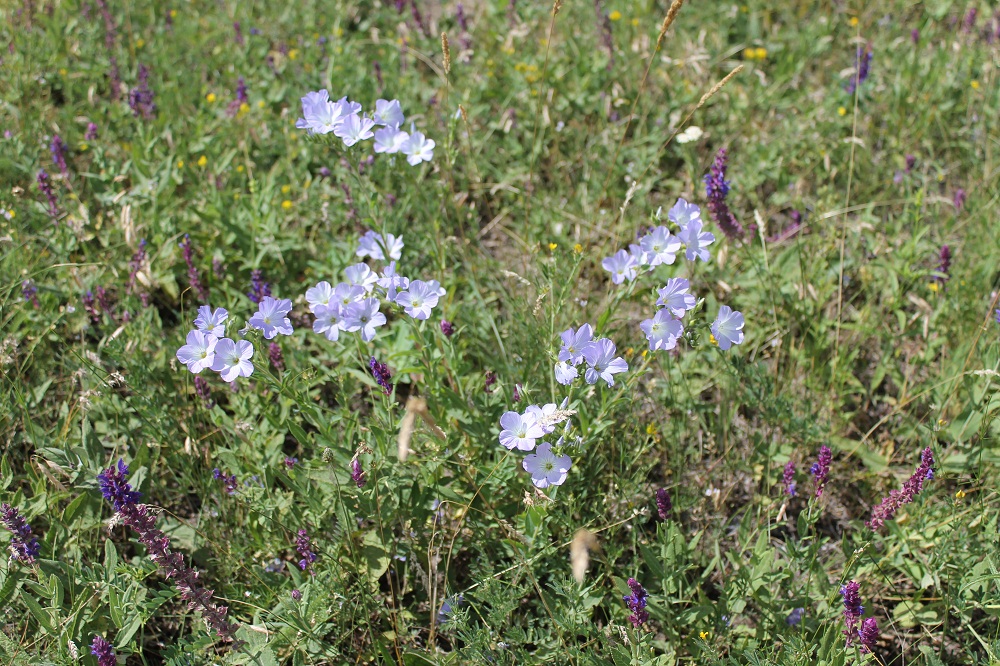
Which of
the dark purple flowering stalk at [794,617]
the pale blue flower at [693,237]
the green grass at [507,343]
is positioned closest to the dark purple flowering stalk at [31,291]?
the green grass at [507,343]

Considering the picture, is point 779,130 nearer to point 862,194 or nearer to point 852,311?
point 862,194

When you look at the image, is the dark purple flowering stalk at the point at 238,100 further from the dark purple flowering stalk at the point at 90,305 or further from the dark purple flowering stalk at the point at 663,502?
the dark purple flowering stalk at the point at 663,502

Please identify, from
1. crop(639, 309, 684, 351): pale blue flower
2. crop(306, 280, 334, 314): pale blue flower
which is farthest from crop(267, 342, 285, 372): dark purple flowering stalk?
crop(639, 309, 684, 351): pale blue flower

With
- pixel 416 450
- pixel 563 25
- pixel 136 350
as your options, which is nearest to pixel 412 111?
pixel 563 25

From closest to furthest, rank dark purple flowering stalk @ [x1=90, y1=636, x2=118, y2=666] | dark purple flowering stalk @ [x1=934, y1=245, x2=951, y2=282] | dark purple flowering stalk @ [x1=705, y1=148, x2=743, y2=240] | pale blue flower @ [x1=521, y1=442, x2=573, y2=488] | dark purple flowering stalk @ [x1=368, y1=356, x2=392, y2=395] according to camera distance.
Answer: dark purple flowering stalk @ [x1=90, y1=636, x2=118, y2=666]
pale blue flower @ [x1=521, y1=442, x2=573, y2=488]
dark purple flowering stalk @ [x1=368, y1=356, x2=392, y2=395]
dark purple flowering stalk @ [x1=705, y1=148, x2=743, y2=240]
dark purple flowering stalk @ [x1=934, y1=245, x2=951, y2=282]

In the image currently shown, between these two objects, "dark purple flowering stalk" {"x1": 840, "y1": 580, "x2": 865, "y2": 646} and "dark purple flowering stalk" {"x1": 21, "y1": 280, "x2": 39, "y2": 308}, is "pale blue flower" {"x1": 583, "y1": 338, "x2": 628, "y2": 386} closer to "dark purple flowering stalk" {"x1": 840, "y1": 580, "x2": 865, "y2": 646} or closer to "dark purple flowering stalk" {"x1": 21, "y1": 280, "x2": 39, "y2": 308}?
"dark purple flowering stalk" {"x1": 840, "y1": 580, "x2": 865, "y2": 646}

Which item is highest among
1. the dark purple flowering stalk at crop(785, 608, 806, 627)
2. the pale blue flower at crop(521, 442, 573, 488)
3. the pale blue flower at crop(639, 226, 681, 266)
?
the pale blue flower at crop(639, 226, 681, 266)
